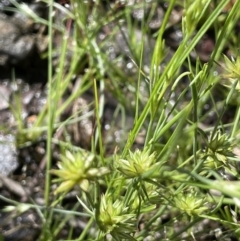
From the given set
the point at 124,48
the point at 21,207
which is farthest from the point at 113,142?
the point at 21,207

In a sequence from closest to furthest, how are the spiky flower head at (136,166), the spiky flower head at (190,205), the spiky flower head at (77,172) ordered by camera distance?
the spiky flower head at (77,172)
the spiky flower head at (136,166)
the spiky flower head at (190,205)

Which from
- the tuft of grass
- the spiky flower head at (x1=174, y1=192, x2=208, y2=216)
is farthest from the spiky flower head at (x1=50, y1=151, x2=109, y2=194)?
the spiky flower head at (x1=174, y1=192, x2=208, y2=216)

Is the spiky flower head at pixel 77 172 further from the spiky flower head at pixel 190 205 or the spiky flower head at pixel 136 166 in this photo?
the spiky flower head at pixel 190 205

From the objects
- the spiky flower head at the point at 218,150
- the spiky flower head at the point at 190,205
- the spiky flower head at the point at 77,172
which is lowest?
the spiky flower head at the point at 190,205

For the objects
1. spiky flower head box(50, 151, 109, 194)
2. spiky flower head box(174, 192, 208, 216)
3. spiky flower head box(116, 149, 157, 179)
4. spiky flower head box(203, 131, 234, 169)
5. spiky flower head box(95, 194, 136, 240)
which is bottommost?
spiky flower head box(174, 192, 208, 216)

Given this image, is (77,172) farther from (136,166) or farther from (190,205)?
(190,205)

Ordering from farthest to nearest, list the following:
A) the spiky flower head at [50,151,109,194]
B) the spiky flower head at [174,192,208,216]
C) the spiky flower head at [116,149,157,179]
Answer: the spiky flower head at [174,192,208,216] < the spiky flower head at [116,149,157,179] < the spiky flower head at [50,151,109,194]

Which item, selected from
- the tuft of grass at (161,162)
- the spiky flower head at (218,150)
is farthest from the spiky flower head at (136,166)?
the spiky flower head at (218,150)

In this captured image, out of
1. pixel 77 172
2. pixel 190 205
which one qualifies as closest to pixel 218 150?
pixel 190 205

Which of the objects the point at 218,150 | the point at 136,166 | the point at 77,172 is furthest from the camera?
the point at 218,150

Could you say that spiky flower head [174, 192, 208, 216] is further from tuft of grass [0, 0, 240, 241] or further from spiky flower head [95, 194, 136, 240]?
spiky flower head [95, 194, 136, 240]
